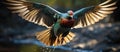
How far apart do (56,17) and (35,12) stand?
11.2 inches

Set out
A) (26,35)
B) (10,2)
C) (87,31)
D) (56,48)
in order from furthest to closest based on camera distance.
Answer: (26,35) → (87,31) → (56,48) → (10,2)

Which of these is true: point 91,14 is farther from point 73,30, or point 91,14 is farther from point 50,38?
point 73,30

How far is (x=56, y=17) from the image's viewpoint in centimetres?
556

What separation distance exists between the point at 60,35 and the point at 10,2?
1061 mm

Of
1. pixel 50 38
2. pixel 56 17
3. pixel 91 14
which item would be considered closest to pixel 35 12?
pixel 56 17

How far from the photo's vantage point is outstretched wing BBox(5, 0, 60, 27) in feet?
17.4

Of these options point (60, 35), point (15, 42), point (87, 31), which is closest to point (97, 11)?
point (60, 35)

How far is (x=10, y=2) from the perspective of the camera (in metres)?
4.91

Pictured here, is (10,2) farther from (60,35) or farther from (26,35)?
(26,35)

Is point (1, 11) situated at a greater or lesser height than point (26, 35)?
greater

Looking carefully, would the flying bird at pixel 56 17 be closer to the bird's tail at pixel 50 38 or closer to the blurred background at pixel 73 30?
the bird's tail at pixel 50 38

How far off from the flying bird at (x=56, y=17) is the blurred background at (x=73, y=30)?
284 cm

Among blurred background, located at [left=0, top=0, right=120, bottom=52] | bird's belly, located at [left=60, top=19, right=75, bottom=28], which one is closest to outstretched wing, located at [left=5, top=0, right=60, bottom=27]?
bird's belly, located at [left=60, top=19, right=75, bottom=28]

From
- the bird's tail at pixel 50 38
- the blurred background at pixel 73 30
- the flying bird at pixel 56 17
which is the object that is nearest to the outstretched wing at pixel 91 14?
the flying bird at pixel 56 17
